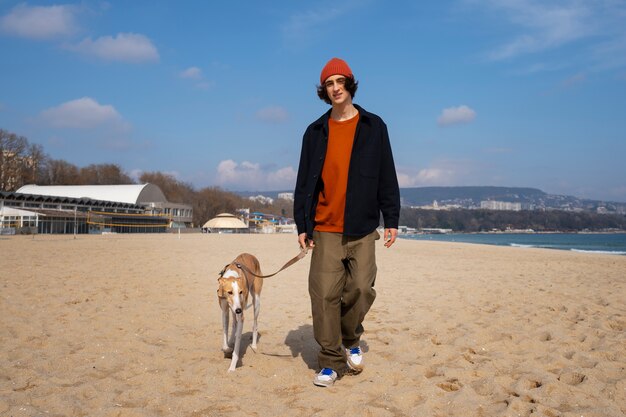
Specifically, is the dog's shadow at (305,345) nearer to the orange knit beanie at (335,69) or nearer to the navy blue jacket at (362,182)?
the navy blue jacket at (362,182)

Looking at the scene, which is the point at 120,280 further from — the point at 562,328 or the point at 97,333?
the point at 562,328

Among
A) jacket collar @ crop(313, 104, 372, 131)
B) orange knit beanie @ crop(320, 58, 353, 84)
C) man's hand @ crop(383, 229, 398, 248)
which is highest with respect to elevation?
orange knit beanie @ crop(320, 58, 353, 84)

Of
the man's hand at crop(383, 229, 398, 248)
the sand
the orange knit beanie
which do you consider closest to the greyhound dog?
the sand

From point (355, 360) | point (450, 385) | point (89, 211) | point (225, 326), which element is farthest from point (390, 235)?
point (89, 211)

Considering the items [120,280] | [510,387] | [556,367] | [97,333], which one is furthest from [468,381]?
[120,280]

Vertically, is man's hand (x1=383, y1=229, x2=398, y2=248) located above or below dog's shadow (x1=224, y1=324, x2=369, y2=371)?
above

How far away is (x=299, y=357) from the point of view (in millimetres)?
4949

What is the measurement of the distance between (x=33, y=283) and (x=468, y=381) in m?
8.99

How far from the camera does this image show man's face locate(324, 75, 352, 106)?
4188mm

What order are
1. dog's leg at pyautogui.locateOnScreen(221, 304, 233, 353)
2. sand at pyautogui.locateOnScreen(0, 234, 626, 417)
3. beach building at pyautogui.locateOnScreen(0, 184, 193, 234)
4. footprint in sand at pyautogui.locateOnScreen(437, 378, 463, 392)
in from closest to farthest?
sand at pyautogui.locateOnScreen(0, 234, 626, 417) < footprint in sand at pyautogui.locateOnScreen(437, 378, 463, 392) < dog's leg at pyautogui.locateOnScreen(221, 304, 233, 353) < beach building at pyautogui.locateOnScreen(0, 184, 193, 234)

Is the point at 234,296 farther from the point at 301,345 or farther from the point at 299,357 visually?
the point at 301,345

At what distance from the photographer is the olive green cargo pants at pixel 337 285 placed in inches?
163

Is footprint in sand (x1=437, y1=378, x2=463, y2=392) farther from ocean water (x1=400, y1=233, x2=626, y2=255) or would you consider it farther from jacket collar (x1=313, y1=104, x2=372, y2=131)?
ocean water (x1=400, y1=233, x2=626, y2=255)

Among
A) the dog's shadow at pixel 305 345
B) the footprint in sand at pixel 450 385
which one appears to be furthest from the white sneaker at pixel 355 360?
the footprint in sand at pixel 450 385
